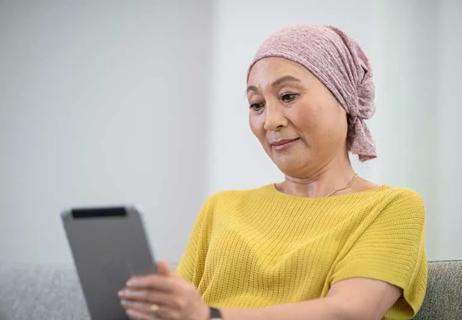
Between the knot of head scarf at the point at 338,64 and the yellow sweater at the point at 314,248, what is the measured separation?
155mm

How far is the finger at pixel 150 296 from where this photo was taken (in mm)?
950

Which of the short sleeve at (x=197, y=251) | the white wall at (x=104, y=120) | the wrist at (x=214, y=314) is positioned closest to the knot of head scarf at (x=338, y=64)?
the short sleeve at (x=197, y=251)

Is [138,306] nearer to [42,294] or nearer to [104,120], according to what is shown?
[42,294]

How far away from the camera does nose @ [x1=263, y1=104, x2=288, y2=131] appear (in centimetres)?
142

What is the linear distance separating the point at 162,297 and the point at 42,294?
→ 0.88 meters

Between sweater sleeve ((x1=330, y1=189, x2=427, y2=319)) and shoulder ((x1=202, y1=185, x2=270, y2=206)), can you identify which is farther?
shoulder ((x1=202, y1=185, x2=270, y2=206))

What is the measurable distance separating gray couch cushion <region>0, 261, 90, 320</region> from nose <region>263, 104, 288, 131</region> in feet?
2.22

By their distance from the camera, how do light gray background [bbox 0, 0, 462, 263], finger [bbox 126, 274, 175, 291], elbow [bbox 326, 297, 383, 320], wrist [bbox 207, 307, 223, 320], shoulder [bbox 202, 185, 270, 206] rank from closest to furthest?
finger [bbox 126, 274, 175, 291] → wrist [bbox 207, 307, 223, 320] → elbow [bbox 326, 297, 383, 320] → shoulder [bbox 202, 185, 270, 206] → light gray background [bbox 0, 0, 462, 263]

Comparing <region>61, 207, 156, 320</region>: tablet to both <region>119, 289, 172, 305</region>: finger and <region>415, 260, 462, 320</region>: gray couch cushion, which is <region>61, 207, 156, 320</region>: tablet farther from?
<region>415, 260, 462, 320</region>: gray couch cushion

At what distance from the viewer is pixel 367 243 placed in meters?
1.30

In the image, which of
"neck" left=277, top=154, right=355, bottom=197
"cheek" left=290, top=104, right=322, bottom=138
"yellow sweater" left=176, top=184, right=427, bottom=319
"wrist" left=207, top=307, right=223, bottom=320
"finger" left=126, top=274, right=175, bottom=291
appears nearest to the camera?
"finger" left=126, top=274, right=175, bottom=291

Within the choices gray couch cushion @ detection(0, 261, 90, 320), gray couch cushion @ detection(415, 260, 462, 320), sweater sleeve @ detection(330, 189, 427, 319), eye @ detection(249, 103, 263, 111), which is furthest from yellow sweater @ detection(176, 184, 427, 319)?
gray couch cushion @ detection(0, 261, 90, 320)

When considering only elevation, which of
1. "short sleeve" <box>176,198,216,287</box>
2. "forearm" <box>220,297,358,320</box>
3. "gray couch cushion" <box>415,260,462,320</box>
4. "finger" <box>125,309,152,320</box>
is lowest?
"gray couch cushion" <box>415,260,462,320</box>

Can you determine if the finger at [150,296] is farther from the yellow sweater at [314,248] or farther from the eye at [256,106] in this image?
the eye at [256,106]
